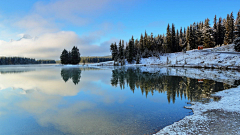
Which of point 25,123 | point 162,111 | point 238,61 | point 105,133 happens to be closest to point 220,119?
point 162,111

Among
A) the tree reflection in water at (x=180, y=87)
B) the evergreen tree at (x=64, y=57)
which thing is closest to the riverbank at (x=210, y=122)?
the tree reflection in water at (x=180, y=87)

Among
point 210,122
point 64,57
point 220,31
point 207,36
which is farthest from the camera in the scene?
point 64,57

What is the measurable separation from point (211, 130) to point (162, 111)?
10.1 feet

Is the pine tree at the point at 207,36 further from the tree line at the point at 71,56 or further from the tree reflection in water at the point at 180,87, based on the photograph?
the tree line at the point at 71,56

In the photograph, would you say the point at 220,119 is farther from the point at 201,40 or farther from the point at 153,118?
the point at 201,40

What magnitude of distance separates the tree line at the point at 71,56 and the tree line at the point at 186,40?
83.7 feet

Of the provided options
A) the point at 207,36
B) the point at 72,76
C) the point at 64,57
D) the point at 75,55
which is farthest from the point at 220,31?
the point at 64,57

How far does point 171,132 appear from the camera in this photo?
18.4 ft

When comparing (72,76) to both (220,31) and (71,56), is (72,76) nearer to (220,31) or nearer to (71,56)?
(71,56)

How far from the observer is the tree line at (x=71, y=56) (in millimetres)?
89125

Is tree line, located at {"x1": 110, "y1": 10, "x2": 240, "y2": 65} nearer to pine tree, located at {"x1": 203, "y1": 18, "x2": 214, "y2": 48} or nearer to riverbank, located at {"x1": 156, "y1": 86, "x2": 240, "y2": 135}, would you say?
pine tree, located at {"x1": 203, "y1": 18, "x2": 214, "y2": 48}

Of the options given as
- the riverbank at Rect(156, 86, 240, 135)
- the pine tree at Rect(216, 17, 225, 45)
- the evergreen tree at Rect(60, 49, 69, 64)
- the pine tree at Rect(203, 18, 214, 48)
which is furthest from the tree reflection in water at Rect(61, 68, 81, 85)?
the pine tree at Rect(216, 17, 225, 45)

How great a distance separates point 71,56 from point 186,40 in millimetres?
77145

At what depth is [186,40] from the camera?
8162cm
